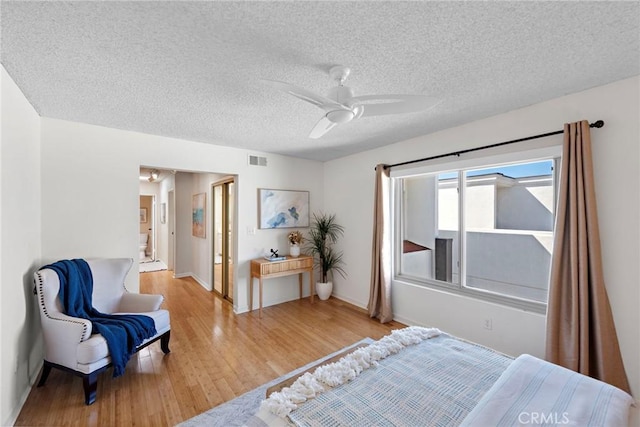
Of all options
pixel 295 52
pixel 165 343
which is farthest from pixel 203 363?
pixel 295 52

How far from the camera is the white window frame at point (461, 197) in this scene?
2.39 m

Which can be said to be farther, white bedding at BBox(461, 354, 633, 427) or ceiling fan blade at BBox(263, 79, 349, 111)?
ceiling fan blade at BBox(263, 79, 349, 111)

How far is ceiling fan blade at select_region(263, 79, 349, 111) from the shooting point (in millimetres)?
1407

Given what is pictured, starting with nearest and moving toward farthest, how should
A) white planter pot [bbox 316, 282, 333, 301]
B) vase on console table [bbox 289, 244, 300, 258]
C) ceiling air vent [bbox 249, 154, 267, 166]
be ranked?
ceiling air vent [bbox 249, 154, 267, 166], vase on console table [bbox 289, 244, 300, 258], white planter pot [bbox 316, 282, 333, 301]

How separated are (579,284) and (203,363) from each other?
3.26 metres

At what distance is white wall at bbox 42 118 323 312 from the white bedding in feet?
10.8

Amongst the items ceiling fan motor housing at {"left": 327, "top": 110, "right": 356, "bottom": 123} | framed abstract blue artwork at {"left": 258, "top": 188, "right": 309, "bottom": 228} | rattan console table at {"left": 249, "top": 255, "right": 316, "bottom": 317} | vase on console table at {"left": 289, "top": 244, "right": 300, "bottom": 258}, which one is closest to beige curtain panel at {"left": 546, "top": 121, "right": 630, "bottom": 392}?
ceiling fan motor housing at {"left": 327, "top": 110, "right": 356, "bottom": 123}

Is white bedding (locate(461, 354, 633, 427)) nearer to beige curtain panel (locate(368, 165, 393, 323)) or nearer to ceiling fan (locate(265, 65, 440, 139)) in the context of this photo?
ceiling fan (locate(265, 65, 440, 139))

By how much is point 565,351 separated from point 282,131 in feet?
10.7

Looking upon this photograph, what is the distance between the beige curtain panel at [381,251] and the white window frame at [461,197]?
0.11 m

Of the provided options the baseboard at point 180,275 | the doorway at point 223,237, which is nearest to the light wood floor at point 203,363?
the doorway at point 223,237

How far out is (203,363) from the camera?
2.51 m

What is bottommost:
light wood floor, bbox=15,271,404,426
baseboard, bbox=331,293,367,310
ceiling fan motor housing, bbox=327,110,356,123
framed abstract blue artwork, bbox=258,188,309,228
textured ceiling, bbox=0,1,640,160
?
light wood floor, bbox=15,271,404,426

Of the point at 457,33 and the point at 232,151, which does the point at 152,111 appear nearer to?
the point at 232,151
